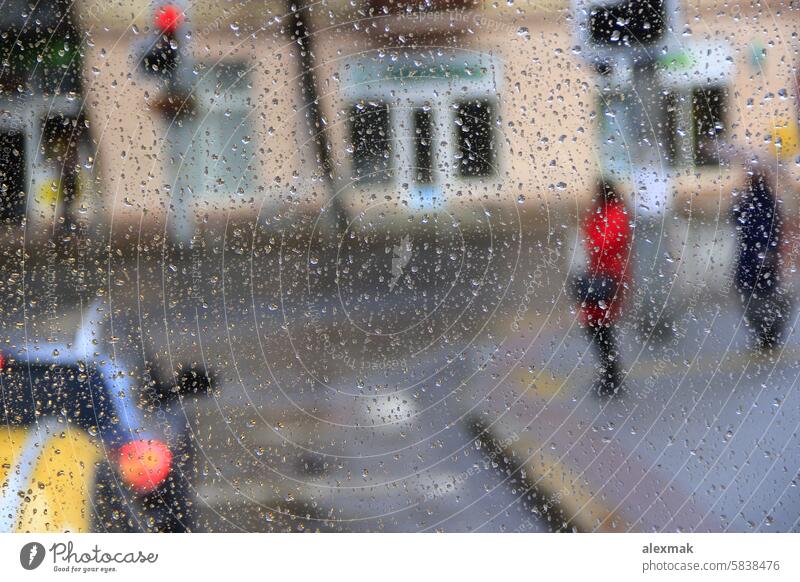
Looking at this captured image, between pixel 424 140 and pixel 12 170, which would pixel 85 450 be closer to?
pixel 12 170

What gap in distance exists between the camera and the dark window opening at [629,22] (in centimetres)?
68

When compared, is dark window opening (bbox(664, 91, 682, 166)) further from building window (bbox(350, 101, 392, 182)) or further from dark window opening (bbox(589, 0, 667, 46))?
building window (bbox(350, 101, 392, 182))

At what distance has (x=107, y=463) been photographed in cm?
72

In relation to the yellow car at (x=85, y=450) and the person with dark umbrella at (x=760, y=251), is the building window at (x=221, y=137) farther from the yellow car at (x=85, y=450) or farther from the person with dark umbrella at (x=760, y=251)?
the person with dark umbrella at (x=760, y=251)

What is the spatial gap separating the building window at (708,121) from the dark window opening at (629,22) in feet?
0.23

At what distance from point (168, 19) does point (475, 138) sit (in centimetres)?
32

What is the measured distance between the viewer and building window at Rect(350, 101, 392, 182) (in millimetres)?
701

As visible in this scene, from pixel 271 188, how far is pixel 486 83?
9.0 inches

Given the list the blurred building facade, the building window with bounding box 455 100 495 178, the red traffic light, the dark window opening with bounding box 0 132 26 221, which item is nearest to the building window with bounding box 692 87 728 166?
the blurred building facade
